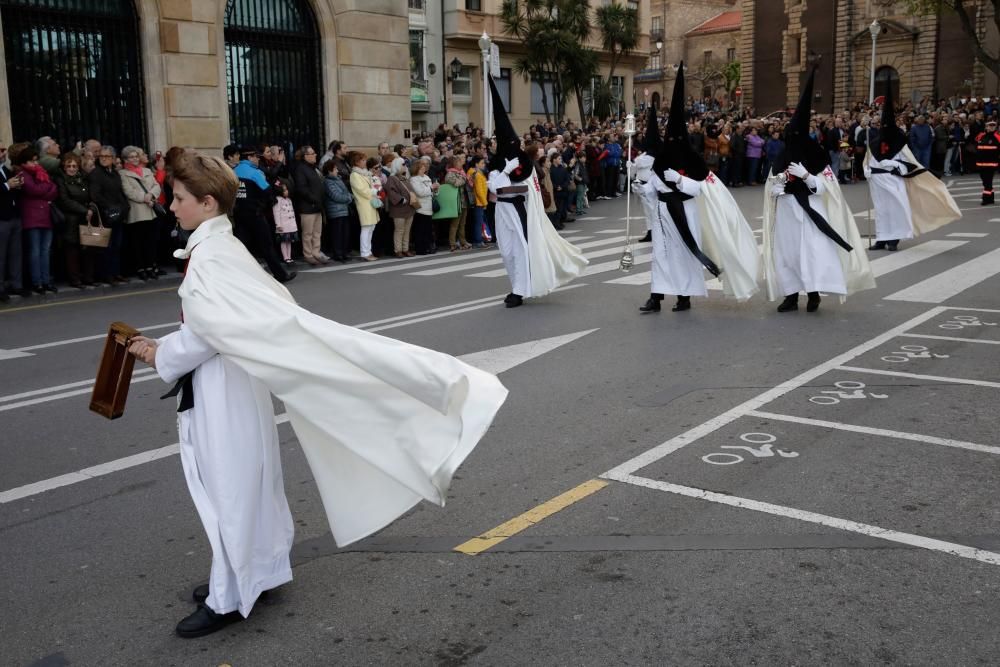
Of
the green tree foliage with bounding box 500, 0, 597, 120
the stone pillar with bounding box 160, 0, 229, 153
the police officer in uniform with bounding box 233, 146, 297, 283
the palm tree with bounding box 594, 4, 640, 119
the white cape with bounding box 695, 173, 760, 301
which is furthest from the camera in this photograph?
the palm tree with bounding box 594, 4, 640, 119

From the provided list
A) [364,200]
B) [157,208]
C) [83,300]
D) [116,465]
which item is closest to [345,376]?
[116,465]

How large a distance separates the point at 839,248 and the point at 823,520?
20.9 ft

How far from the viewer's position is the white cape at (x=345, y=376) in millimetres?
3725

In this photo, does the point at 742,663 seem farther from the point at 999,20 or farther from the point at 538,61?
the point at 538,61

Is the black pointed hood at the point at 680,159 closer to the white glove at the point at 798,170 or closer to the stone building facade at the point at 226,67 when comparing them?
the white glove at the point at 798,170

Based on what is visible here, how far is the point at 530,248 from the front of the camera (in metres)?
11.8

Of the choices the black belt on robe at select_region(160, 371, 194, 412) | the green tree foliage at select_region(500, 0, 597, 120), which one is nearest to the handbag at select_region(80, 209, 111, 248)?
the black belt on robe at select_region(160, 371, 194, 412)

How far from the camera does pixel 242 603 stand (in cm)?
392

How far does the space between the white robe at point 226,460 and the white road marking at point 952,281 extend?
9.19 m

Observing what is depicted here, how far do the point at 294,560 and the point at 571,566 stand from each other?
48.1 inches

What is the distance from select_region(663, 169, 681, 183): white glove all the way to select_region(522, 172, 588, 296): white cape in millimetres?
1494

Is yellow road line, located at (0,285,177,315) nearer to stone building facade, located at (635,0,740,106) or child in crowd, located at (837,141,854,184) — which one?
child in crowd, located at (837,141,854,184)

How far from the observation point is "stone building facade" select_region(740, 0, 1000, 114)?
6159 cm

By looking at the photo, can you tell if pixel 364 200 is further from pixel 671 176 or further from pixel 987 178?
pixel 987 178
